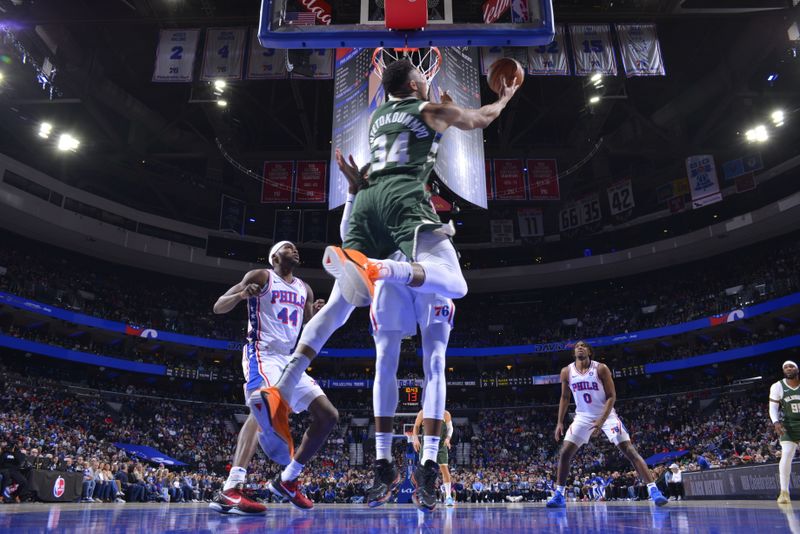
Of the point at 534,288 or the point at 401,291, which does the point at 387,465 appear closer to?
the point at 401,291

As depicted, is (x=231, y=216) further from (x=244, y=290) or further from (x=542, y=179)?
(x=244, y=290)

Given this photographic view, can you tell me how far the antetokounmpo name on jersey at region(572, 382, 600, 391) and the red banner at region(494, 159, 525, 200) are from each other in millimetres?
15193

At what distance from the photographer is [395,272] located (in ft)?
11.0

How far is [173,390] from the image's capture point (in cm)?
3691

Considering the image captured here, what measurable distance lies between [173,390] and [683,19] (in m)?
34.8

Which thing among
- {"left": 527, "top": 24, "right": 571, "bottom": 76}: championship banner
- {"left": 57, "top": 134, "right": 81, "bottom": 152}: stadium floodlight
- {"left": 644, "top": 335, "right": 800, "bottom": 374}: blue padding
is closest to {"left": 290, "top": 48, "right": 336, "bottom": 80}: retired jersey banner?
{"left": 527, "top": 24, "right": 571, "bottom": 76}: championship banner

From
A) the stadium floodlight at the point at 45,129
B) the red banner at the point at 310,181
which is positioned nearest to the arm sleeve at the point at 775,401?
the red banner at the point at 310,181

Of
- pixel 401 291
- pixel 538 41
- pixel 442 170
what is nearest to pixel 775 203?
pixel 442 170

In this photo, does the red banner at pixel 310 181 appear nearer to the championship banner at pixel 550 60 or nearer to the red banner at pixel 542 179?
the red banner at pixel 542 179

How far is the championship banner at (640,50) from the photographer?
51.6 feet

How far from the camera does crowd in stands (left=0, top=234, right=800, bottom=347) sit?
31.1 m

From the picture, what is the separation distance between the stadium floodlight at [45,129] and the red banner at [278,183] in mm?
12068

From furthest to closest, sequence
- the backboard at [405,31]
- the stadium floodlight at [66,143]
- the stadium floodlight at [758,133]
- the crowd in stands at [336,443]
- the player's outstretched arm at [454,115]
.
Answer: the stadium floodlight at [66,143] → the stadium floodlight at [758,133] → the crowd in stands at [336,443] → the backboard at [405,31] → the player's outstretched arm at [454,115]

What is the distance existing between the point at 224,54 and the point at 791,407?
1642 centimetres
